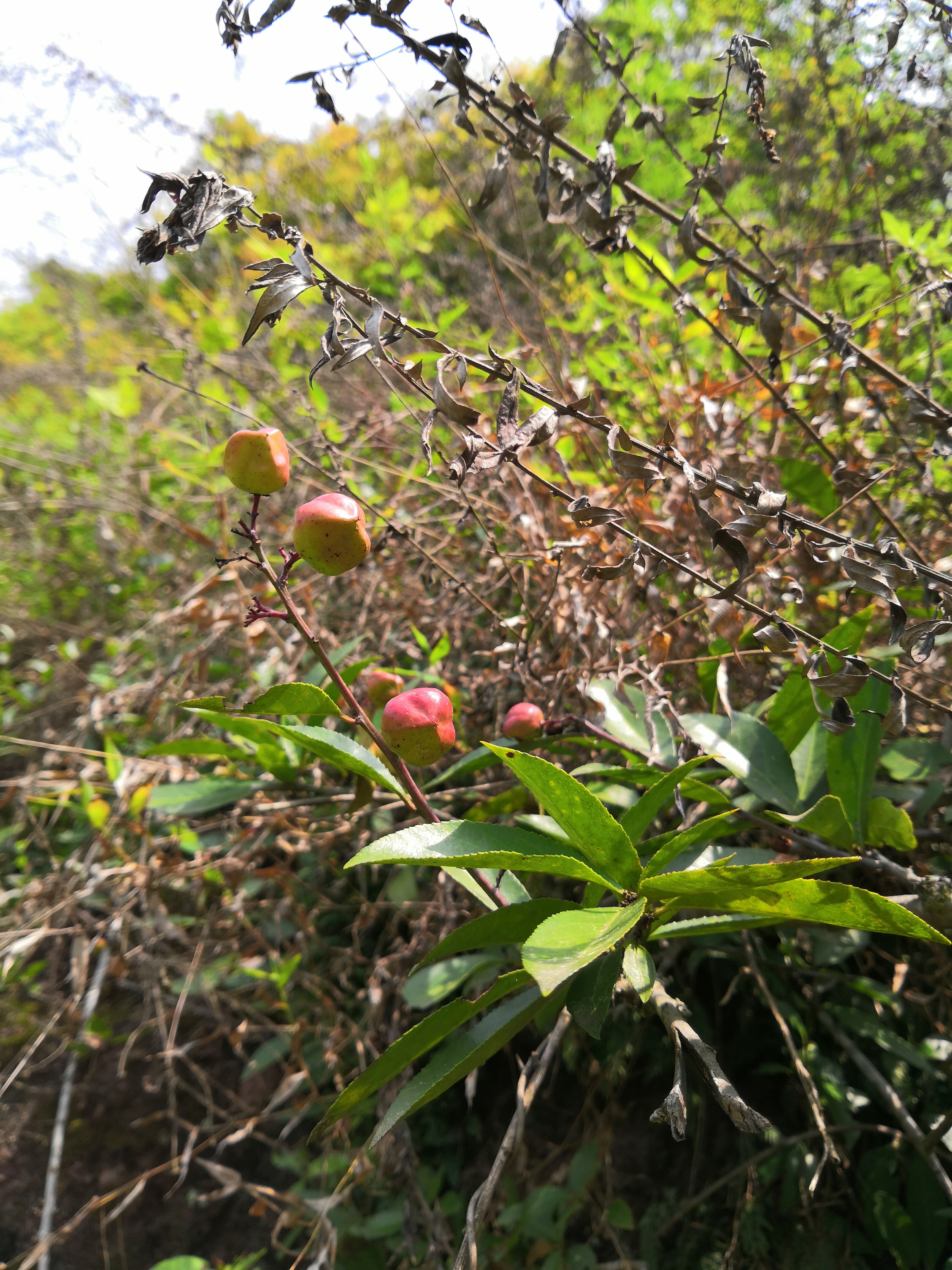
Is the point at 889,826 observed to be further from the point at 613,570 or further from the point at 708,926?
the point at 613,570

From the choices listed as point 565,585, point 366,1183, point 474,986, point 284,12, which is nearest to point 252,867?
point 474,986

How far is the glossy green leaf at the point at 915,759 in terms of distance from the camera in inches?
36.2

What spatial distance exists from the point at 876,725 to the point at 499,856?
0.53 meters

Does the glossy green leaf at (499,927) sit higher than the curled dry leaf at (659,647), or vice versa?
the curled dry leaf at (659,647)

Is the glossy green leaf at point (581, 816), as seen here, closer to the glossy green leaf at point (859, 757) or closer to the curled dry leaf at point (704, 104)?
the glossy green leaf at point (859, 757)

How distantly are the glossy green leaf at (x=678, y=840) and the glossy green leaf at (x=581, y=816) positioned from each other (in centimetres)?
2

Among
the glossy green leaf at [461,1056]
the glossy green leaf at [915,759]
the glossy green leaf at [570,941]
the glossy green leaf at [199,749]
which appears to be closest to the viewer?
the glossy green leaf at [570,941]

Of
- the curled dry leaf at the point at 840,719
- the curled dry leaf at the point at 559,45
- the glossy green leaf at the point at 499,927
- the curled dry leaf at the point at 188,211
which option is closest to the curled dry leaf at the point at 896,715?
the curled dry leaf at the point at 840,719

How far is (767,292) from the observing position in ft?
3.05

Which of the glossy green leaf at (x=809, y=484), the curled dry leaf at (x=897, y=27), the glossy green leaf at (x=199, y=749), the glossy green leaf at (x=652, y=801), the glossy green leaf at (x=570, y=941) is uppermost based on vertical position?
the curled dry leaf at (x=897, y=27)

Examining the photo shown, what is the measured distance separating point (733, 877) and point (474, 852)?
0.72ft

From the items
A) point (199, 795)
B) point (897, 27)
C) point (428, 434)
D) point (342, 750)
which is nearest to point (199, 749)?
point (199, 795)

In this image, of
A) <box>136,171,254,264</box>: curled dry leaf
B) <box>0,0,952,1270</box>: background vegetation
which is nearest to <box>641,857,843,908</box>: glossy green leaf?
<box>0,0,952,1270</box>: background vegetation

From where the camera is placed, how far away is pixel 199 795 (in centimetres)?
114
